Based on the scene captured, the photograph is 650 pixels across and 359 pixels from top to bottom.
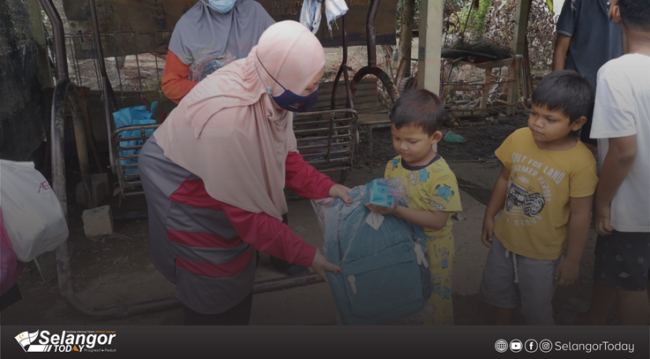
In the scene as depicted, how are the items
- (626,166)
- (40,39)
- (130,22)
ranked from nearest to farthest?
(626,166) → (130,22) → (40,39)

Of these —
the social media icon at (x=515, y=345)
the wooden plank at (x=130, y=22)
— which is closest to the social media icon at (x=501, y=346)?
the social media icon at (x=515, y=345)

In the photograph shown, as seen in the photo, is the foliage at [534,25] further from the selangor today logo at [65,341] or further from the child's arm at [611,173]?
the selangor today logo at [65,341]

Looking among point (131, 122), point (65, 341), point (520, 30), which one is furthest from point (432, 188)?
point (520, 30)

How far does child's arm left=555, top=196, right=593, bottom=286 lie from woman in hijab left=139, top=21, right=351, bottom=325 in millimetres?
957

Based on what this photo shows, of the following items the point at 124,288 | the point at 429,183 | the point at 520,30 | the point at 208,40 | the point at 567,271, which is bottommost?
the point at 124,288

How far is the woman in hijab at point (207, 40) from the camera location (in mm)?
2825

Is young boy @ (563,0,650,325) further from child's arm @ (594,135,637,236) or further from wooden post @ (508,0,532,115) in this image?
wooden post @ (508,0,532,115)

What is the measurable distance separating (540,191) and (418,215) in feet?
1.84

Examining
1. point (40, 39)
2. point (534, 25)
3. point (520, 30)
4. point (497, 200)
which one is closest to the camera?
point (497, 200)

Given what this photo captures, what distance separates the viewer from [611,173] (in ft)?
5.84

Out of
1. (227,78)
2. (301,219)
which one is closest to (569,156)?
(227,78)

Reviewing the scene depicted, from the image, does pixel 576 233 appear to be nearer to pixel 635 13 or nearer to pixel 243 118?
pixel 635 13

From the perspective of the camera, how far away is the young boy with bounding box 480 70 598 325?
184 cm

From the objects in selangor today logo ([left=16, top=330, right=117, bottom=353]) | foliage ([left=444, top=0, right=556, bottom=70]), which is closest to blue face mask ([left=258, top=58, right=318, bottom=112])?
selangor today logo ([left=16, top=330, right=117, bottom=353])
